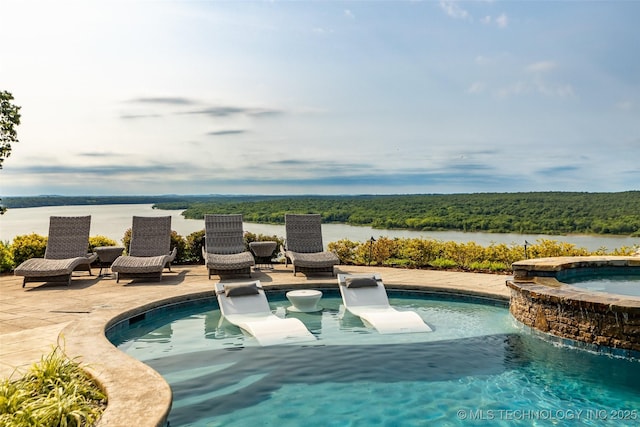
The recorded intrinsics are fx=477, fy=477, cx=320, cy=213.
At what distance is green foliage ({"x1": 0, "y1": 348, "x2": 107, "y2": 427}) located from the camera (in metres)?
2.94

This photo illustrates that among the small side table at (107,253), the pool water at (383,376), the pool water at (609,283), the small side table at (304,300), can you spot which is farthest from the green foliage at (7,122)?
the pool water at (609,283)

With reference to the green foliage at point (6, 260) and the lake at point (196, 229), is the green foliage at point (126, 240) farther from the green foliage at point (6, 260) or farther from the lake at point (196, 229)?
the green foliage at point (6, 260)

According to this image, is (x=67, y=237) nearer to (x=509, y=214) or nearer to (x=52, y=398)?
(x=52, y=398)

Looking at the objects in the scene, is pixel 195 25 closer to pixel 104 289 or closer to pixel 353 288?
pixel 104 289

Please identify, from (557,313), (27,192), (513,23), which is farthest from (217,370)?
(27,192)

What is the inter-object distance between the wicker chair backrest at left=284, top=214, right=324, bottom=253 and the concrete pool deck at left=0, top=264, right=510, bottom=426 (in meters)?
A: 0.65

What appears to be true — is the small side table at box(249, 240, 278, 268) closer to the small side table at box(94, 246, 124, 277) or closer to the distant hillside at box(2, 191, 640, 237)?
the small side table at box(94, 246, 124, 277)

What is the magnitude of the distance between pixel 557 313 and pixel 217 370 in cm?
412

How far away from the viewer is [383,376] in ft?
15.8

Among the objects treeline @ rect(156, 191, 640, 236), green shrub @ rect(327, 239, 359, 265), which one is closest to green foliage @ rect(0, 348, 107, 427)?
green shrub @ rect(327, 239, 359, 265)

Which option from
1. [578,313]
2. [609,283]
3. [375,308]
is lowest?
[375,308]

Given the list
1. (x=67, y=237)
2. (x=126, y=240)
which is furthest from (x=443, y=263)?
(x=67, y=237)

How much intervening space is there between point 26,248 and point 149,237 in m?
2.60

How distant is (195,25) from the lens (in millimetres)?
9898
